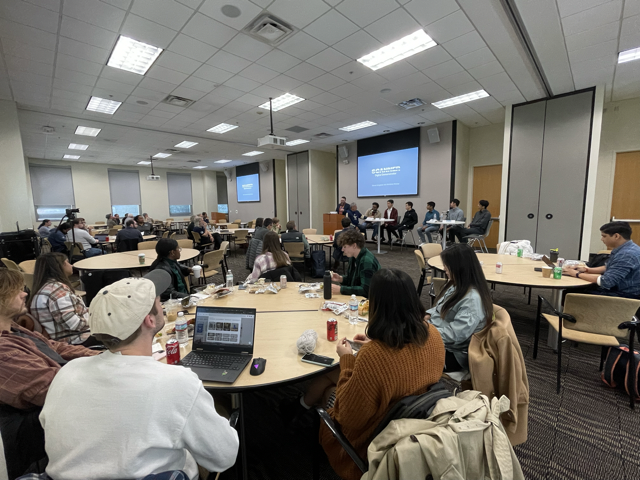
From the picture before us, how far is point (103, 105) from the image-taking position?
6324 mm

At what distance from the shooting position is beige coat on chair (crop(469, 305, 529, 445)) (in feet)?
4.74

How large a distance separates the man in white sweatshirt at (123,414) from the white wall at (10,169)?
7319 millimetres

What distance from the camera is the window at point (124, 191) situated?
14406mm

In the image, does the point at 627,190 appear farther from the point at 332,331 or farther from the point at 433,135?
the point at 332,331

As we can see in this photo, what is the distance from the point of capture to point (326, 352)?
5.39ft

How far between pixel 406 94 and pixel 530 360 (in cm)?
523

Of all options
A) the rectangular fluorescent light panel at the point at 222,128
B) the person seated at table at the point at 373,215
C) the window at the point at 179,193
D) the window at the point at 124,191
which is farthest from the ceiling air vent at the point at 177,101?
the window at the point at 179,193

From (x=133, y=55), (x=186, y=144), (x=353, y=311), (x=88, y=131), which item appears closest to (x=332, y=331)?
(x=353, y=311)

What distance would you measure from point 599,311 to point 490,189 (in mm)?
7189

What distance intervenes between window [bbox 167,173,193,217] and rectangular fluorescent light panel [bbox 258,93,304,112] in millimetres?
12025

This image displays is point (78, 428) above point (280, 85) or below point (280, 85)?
below

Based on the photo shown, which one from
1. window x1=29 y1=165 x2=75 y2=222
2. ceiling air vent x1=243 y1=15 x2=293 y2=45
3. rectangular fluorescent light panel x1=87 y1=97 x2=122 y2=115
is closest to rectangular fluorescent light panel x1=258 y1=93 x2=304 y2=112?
ceiling air vent x1=243 y1=15 x2=293 y2=45

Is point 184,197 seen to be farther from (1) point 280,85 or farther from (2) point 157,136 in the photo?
(1) point 280,85

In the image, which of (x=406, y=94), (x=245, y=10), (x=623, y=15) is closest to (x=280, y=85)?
(x=245, y=10)
